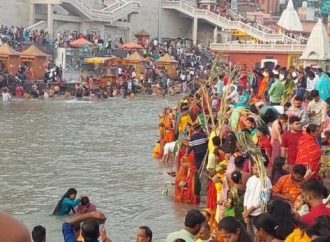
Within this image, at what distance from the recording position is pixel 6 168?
13758mm

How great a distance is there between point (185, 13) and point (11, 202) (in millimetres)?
42236

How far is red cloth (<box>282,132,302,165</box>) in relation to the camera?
8.48 meters

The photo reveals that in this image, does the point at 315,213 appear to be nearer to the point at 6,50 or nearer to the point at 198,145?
the point at 198,145

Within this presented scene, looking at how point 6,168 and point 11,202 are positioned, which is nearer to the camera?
point 11,202

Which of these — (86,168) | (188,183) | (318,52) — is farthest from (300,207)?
(318,52)

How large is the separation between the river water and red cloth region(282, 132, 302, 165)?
166 centimetres

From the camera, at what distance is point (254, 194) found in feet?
22.2

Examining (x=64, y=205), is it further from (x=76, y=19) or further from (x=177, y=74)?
(x=76, y=19)

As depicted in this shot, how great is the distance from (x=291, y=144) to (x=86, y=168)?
241 inches

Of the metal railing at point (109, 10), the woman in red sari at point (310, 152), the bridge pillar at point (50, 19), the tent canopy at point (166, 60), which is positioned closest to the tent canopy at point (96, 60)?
the tent canopy at point (166, 60)

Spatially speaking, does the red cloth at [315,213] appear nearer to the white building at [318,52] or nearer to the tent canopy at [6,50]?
the white building at [318,52]

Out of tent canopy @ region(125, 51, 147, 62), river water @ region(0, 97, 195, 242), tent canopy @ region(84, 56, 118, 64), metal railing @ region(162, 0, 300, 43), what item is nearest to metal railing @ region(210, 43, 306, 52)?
metal railing @ region(162, 0, 300, 43)

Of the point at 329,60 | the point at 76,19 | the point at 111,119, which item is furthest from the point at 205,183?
the point at 76,19

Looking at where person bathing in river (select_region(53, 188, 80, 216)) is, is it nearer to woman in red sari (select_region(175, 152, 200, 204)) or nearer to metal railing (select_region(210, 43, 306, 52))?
woman in red sari (select_region(175, 152, 200, 204))
